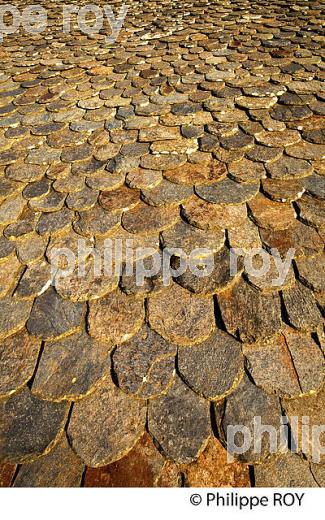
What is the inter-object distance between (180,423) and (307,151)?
5.68 feet

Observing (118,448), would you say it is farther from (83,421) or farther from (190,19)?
(190,19)

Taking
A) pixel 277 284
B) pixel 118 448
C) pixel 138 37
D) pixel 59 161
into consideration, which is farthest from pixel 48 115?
pixel 118 448

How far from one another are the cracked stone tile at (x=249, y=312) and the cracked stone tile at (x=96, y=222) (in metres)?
0.74

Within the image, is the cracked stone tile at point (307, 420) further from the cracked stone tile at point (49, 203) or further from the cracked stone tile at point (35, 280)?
the cracked stone tile at point (49, 203)

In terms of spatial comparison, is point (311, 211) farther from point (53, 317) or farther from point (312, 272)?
point (53, 317)

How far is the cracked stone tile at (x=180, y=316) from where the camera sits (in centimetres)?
128

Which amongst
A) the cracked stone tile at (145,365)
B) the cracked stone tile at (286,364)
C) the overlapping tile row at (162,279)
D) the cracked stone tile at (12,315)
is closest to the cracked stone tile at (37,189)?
the overlapping tile row at (162,279)

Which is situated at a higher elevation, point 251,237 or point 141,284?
point 251,237

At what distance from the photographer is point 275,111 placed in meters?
2.13

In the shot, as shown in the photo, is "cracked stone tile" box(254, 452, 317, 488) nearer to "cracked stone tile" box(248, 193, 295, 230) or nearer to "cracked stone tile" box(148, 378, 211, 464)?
"cracked stone tile" box(148, 378, 211, 464)

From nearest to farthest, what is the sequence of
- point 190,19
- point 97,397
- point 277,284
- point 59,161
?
point 97,397, point 277,284, point 59,161, point 190,19

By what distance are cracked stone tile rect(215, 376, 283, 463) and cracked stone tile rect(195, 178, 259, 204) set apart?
3.15 feet

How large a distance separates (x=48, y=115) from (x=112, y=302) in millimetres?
1887

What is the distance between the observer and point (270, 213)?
1591 mm
